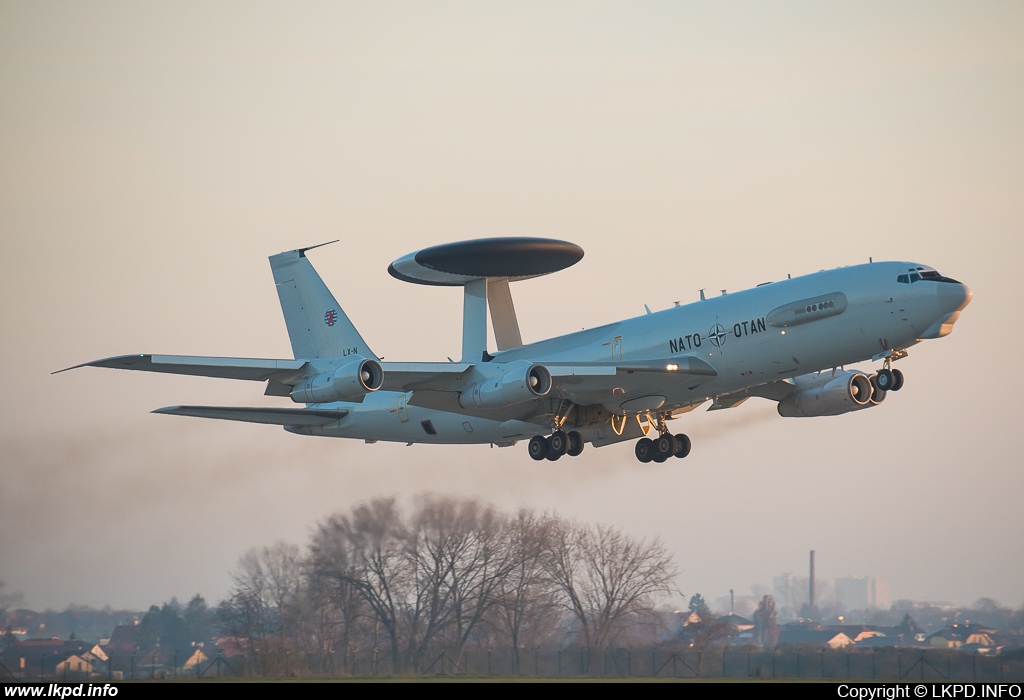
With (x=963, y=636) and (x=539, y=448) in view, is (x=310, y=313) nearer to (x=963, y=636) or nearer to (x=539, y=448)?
(x=539, y=448)

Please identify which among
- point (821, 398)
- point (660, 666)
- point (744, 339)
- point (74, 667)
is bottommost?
point (74, 667)

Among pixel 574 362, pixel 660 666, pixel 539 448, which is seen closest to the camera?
pixel 574 362

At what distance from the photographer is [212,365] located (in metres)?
42.1

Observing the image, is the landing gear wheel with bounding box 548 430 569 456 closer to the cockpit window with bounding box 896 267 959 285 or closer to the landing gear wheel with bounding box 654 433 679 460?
the landing gear wheel with bounding box 654 433 679 460

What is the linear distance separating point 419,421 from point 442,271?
6.03 meters

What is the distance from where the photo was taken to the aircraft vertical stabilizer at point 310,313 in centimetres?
5241

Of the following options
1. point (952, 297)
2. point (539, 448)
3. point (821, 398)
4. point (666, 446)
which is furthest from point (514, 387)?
point (952, 297)

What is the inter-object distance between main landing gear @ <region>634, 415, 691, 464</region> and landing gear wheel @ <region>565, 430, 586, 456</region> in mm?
3288

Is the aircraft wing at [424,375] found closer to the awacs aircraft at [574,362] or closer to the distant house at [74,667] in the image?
the awacs aircraft at [574,362]

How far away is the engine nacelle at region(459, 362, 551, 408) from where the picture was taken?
144 ft

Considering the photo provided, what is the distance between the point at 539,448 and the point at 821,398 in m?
10.9

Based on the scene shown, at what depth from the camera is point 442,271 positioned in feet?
169
